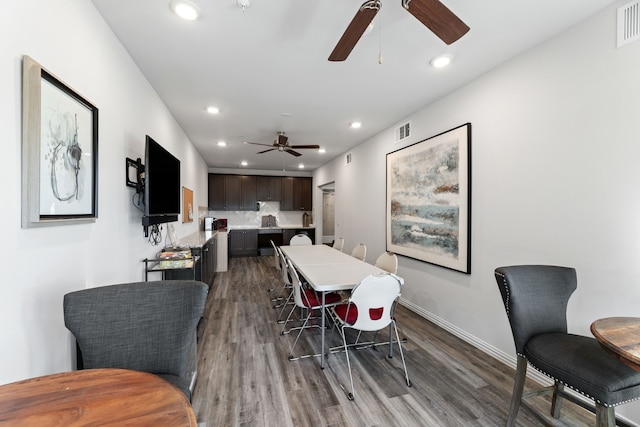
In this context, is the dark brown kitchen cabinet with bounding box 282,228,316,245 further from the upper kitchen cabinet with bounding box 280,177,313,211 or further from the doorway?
the upper kitchen cabinet with bounding box 280,177,313,211

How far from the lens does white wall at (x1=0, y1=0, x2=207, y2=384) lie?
1073 mm

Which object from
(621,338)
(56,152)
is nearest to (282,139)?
(56,152)

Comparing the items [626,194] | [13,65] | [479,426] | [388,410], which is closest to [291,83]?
[13,65]

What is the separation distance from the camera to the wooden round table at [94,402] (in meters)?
0.71

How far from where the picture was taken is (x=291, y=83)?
2797 millimetres

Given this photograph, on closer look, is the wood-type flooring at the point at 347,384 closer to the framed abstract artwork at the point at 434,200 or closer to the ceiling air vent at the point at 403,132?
the framed abstract artwork at the point at 434,200

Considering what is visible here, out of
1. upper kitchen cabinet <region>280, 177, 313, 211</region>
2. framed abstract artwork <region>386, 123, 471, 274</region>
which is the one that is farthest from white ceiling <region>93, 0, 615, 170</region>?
upper kitchen cabinet <region>280, 177, 313, 211</region>

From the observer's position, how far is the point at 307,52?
7.36 ft

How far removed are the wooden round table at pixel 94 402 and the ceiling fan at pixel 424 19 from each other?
1.82 m

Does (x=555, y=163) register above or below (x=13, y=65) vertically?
below

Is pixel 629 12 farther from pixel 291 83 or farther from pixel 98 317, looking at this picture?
pixel 98 317

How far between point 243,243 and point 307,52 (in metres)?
6.29

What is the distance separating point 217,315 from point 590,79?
4293mm

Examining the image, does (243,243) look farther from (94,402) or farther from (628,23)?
(628,23)
